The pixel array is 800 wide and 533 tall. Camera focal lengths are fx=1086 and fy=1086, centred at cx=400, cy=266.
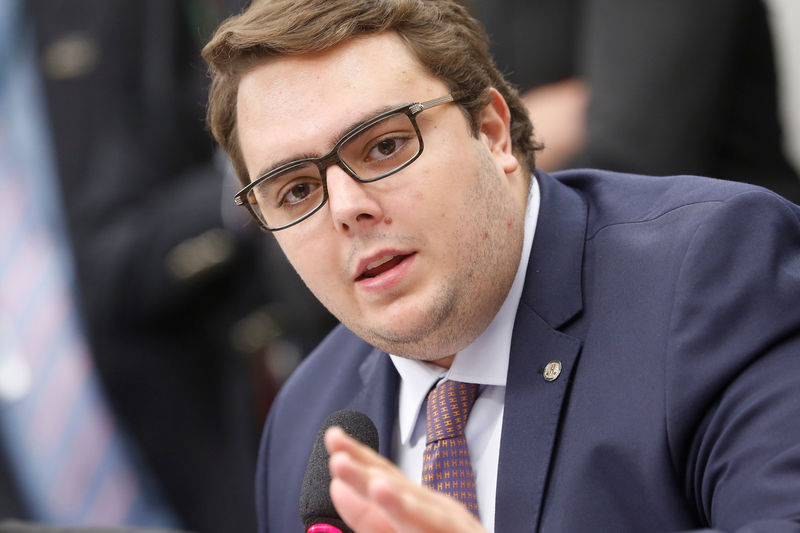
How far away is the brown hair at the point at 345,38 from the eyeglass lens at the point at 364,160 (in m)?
0.16

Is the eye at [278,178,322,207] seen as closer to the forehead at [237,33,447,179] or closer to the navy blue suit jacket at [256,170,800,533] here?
the forehead at [237,33,447,179]

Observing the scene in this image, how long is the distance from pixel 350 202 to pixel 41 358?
2.61m

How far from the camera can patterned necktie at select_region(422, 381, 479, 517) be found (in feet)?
6.31

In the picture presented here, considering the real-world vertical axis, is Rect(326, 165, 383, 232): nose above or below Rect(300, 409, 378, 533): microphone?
above

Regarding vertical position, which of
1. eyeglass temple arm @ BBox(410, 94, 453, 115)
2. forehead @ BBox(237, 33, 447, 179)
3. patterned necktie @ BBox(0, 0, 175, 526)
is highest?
forehead @ BBox(237, 33, 447, 179)

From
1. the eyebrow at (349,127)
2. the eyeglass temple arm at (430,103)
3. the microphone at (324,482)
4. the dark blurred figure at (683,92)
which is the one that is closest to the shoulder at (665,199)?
the eyeglass temple arm at (430,103)

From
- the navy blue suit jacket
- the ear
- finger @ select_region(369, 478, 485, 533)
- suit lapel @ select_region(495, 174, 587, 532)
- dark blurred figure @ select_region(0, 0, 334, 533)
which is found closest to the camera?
finger @ select_region(369, 478, 485, 533)

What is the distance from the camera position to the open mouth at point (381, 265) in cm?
191

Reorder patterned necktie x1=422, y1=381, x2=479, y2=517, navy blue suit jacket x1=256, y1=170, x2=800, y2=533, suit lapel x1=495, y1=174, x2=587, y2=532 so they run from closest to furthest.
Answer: navy blue suit jacket x1=256, y1=170, x2=800, y2=533
suit lapel x1=495, y1=174, x2=587, y2=532
patterned necktie x1=422, y1=381, x2=479, y2=517

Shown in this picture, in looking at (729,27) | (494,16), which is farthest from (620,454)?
(494,16)

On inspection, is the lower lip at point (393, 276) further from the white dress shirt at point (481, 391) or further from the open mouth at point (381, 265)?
the white dress shirt at point (481, 391)

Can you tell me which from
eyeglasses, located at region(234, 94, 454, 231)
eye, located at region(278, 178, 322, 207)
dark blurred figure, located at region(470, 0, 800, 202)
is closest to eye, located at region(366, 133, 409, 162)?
eyeglasses, located at region(234, 94, 454, 231)

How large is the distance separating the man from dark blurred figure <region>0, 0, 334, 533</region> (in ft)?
5.54

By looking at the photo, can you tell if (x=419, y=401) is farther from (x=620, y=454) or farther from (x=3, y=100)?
(x=3, y=100)
